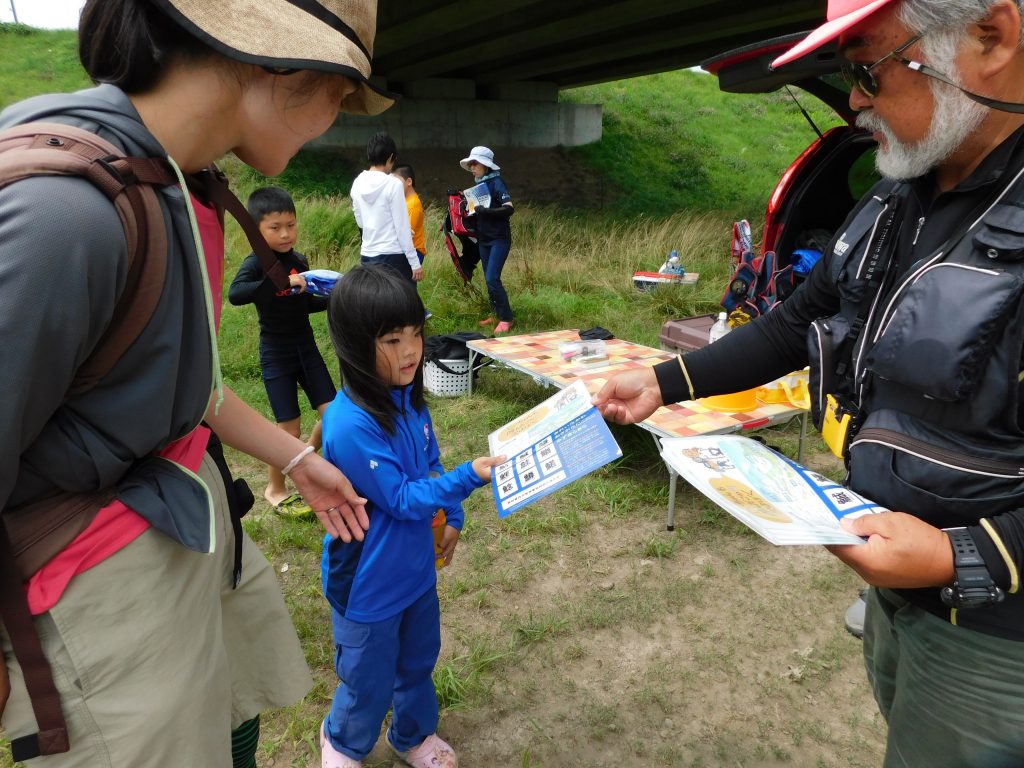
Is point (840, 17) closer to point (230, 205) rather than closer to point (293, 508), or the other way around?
point (230, 205)

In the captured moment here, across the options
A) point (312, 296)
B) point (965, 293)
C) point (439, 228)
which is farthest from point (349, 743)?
point (439, 228)

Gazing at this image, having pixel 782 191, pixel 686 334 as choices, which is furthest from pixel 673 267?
pixel 782 191

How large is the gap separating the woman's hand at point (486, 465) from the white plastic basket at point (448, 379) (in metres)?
3.56

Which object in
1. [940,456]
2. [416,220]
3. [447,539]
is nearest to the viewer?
[940,456]

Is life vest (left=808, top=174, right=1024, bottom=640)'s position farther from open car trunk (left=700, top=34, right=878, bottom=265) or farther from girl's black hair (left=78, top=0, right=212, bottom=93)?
open car trunk (left=700, top=34, right=878, bottom=265)

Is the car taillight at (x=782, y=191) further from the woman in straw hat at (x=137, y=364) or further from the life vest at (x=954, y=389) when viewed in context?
the woman in straw hat at (x=137, y=364)

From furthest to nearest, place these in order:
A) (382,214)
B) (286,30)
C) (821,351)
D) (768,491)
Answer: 1. (382,214)
2. (821,351)
3. (768,491)
4. (286,30)

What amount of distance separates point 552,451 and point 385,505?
0.51 metres

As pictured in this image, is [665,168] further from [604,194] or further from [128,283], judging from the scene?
[128,283]

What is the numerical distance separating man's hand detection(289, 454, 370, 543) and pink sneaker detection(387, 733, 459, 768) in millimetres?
873

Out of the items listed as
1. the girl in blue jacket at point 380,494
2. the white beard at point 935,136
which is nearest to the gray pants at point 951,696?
the white beard at point 935,136

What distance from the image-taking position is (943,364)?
106 centimetres

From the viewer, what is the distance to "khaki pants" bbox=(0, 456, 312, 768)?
94 centimetres

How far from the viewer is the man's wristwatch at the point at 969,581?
A: 3.42 feet
